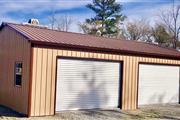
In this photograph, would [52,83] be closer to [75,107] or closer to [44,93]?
[44,93]

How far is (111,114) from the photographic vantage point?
1529cm

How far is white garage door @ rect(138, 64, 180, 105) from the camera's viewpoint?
18453mm

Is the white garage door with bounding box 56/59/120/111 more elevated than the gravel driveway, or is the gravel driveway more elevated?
the white garage door with bounding box 56/59/120/111

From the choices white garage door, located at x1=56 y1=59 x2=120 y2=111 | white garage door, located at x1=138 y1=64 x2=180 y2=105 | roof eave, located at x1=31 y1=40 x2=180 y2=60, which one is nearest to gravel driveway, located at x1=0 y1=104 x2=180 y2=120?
white garage door, located at x1=56 y1=59 x2=120 y2=111

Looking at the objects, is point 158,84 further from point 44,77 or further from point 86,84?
point 44,77

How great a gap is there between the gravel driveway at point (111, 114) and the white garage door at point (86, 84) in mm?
475

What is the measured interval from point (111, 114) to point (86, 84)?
185 centimetres

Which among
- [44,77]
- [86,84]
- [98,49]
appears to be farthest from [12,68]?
[98,49]

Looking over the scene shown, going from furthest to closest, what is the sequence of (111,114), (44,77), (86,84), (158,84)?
(158,84) < (86,84) < (111,114) < (44,77)

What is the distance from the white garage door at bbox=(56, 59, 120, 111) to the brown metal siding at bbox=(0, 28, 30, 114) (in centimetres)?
147

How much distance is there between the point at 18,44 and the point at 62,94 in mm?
3028

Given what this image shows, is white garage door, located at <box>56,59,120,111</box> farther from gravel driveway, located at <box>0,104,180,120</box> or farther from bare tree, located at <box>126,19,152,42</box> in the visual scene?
bare tree, located at <box>126,19,152,42</box>

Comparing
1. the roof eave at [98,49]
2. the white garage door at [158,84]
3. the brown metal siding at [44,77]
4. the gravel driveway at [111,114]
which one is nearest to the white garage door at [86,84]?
the brown metal siding at [44,77]

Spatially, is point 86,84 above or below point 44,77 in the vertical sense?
below
